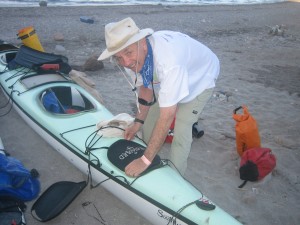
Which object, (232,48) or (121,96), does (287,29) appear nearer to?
(232,48)

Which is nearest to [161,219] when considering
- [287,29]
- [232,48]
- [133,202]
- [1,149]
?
[133,202]

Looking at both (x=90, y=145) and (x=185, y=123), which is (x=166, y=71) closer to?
(x=185, y=123)

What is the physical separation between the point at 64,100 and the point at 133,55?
2900mm

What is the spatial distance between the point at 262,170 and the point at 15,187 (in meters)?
3.00

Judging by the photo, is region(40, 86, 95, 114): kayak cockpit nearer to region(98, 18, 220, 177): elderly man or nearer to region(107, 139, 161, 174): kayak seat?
region(107, 139, 161, 174): kayak seat

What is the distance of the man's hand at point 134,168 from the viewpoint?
307cm

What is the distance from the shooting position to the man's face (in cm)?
260

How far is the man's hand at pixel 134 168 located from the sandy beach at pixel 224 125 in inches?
23.5

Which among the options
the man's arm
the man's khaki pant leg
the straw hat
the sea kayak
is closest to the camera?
the straw hat

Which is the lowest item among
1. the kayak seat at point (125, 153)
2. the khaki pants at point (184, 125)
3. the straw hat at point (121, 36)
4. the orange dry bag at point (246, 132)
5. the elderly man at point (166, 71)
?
the orange dry bag at point (246, 132)

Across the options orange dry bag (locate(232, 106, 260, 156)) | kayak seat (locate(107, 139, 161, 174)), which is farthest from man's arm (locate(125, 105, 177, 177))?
orange dry bag (locate(232, 106, 260, 156))

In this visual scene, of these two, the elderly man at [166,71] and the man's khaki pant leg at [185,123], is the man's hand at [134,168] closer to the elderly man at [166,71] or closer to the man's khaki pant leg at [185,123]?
the elderly man at [166,71]

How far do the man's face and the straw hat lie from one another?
2.5 inches

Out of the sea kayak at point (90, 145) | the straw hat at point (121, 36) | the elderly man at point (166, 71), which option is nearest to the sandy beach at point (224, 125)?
the sea kayak at point (90, 145)
